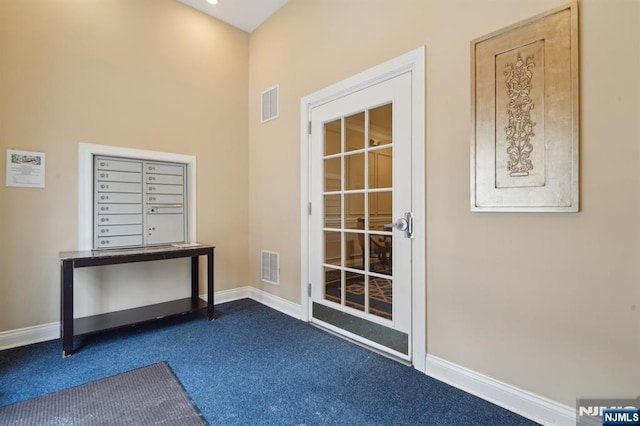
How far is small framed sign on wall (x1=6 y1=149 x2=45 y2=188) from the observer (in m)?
2.36

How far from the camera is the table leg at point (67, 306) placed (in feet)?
7.14

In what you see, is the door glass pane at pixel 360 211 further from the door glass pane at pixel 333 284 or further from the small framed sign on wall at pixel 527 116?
the small framed sign on wall at pixel 527 116

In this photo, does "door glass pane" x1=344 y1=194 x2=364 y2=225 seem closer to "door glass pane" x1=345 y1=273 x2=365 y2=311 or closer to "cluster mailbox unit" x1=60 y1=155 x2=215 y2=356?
"door glass pane" x1=345 y1=273 x2=365 y2=311

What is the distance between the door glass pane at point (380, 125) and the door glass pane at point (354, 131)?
0.09m

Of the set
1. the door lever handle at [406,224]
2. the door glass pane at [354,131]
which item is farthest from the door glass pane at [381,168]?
the door lever handle at [406,224]

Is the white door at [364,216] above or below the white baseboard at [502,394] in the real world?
above

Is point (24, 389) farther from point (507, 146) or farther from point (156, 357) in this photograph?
point (507, 146)

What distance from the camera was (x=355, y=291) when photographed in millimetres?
2504

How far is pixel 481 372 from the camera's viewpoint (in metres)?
1.76

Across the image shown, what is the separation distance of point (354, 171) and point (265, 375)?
64.6 inches

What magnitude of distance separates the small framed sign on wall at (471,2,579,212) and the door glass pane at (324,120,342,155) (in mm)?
1140

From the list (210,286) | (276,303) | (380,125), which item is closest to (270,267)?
(276,303)

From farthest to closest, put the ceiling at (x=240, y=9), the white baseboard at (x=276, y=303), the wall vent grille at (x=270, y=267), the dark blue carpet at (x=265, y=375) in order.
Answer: the wall vent grille at (x=270, y=267) → the ceiling at (x=240, y=9) → the white baseboard at (x=276, y=303) → the dark blue carpet at (x=265, y=375)

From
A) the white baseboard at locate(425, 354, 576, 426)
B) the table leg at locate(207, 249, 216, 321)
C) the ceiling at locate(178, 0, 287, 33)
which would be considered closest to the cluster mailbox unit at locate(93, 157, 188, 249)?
the table leg at locate(207, 249, 216, 321)
